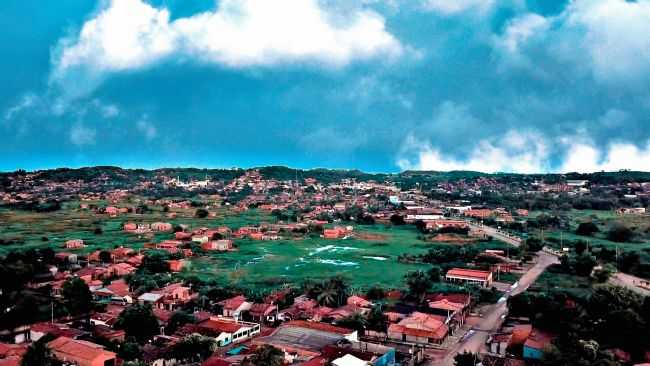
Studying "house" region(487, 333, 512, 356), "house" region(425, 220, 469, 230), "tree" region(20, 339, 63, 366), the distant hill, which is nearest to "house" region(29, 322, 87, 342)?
"tree" region(20, 339, 63, 366)

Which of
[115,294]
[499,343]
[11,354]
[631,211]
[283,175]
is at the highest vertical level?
[283,175]

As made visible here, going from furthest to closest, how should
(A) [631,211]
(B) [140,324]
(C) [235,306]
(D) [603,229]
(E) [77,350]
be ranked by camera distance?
(A) [631,211]
(D) [603,229]
(C) [235,306]
(B) [140,324]
(E) [77,350]

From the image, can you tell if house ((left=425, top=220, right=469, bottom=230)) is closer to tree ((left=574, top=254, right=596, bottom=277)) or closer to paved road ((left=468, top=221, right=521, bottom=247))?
paved road ((left=468, top=221, right=521, bottom=247))

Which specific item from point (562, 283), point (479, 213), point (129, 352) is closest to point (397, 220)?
point (479, 213)

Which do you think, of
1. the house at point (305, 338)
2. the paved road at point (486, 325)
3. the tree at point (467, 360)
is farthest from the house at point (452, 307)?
the tree at point (467, 360)

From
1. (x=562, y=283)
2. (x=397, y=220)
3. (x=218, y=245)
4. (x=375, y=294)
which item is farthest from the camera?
(x=397, y=220)

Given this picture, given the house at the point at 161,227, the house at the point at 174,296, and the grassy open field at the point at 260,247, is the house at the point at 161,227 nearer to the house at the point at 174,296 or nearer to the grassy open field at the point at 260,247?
the grassy open field at the point at 260,247

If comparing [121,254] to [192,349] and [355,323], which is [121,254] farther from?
[355,323]
